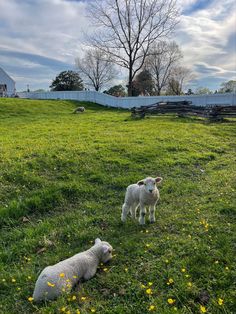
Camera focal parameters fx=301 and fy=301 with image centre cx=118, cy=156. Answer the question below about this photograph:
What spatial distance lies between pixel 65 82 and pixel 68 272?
64.9 meters

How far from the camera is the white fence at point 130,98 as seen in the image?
30.4 m

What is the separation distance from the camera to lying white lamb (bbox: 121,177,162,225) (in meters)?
5.42

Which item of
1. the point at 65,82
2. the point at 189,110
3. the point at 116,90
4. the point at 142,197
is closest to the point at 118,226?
the point at 142,197

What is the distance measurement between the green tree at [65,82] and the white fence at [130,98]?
13384mm

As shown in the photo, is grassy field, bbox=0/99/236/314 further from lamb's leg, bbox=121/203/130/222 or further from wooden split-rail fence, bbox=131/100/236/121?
wooden split-rail fence, bbox=131/100/236/121

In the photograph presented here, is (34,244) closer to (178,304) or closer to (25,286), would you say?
(25,286)

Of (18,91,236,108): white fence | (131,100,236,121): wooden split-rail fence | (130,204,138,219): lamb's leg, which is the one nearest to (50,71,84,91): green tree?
(18,91,236,108): white fence

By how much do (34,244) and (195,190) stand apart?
4225mm

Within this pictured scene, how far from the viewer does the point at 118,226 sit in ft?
19.2

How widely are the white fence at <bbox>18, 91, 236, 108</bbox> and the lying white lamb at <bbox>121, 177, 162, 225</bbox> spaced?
1055 inches

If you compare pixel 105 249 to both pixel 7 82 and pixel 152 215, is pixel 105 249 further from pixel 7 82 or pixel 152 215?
pixel 7 82

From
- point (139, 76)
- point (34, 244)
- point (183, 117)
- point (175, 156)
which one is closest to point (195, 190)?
point (175, 156)

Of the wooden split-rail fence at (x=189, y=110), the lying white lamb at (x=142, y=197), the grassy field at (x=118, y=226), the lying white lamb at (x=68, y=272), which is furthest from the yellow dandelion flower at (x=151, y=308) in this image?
the wooden split-rail fence at (x=189, y=110)

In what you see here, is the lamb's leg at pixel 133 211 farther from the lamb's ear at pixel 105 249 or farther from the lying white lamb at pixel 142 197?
the lamb's ear at pixel 105 249
